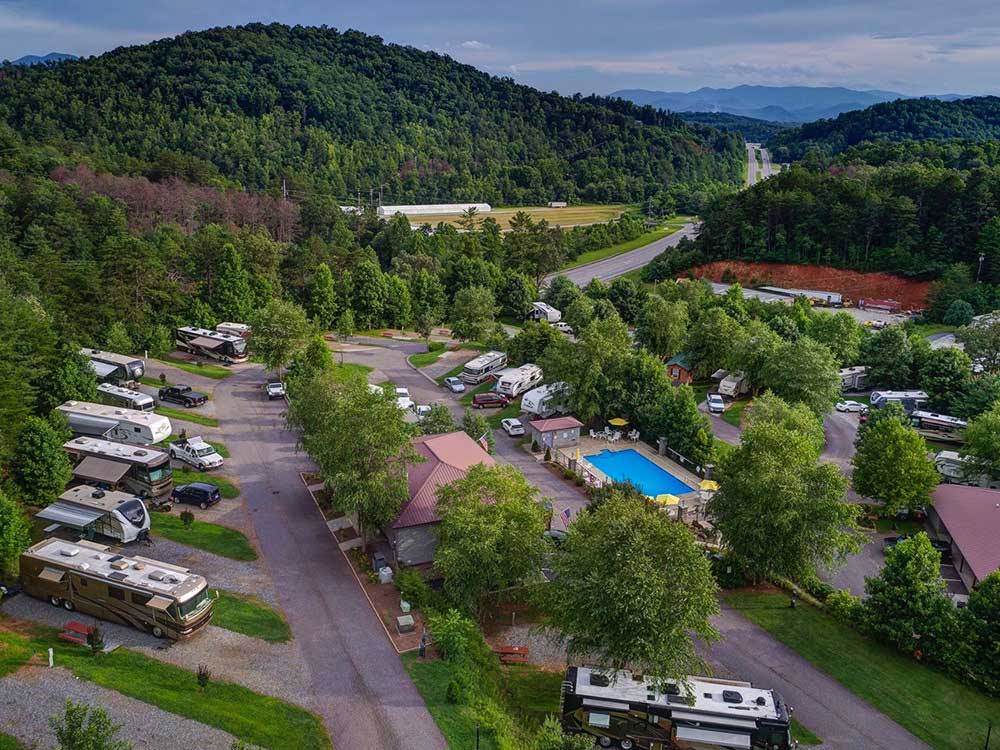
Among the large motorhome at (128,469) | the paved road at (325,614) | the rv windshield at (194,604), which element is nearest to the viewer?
the paved road at (325,614)

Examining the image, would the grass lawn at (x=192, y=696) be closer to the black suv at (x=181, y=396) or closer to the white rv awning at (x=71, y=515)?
the white rv awning at (x=71, y=515)

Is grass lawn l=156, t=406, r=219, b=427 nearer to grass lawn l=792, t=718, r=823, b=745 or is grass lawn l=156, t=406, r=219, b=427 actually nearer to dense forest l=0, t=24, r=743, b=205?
grass lawn l=792, t=718, r=823, b=745

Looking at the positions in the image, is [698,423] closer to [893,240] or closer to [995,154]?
[893,240]

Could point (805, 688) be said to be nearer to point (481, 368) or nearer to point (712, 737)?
point (712, 737)

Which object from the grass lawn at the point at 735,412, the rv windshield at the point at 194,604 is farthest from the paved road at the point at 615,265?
the rv windshield at the point at 194,604

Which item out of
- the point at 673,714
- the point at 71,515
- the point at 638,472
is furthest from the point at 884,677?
the point at 71,515
